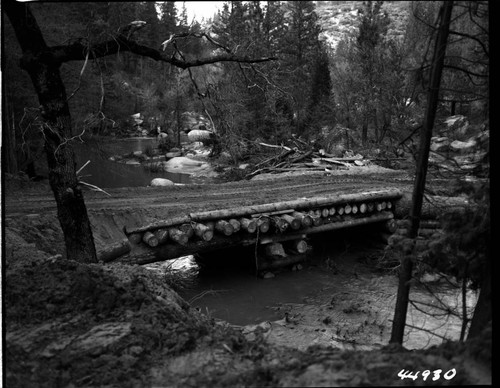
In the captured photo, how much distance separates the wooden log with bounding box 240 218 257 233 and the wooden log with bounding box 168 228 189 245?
1.60 metres

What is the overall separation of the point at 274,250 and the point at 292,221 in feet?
3.23

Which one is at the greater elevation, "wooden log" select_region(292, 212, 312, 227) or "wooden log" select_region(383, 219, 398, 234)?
"wooden log" select_region(292, 212, 312, 227)

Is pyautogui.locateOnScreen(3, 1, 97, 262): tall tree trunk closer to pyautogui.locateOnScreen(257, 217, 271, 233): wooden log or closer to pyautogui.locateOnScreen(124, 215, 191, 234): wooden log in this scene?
pyautogui.locateOnScreen(124, 215, 191, 234): wooden log

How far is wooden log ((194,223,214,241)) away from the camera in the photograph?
384 inches

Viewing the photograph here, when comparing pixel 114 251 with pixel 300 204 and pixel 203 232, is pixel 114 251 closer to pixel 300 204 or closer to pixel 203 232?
pixel 203 232

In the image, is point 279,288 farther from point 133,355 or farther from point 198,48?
point 133,355

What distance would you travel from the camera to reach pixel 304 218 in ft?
36.8

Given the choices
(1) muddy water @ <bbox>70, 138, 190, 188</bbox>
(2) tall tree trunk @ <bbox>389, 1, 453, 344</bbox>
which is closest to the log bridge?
A: (2) tall tree trunk @ <bbox>389, 1, 453, 344</bbox>

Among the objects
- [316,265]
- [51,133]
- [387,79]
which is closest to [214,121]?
[51,133]

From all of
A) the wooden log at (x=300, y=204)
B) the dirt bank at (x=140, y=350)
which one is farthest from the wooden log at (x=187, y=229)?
the dirt bank at (x=140, y=350)

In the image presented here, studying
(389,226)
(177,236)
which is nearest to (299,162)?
(389,226)

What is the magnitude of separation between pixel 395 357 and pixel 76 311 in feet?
10.4

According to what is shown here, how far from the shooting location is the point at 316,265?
492 inches

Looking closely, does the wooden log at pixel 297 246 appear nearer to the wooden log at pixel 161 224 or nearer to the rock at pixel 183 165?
the wooden log at pixel 161 224
